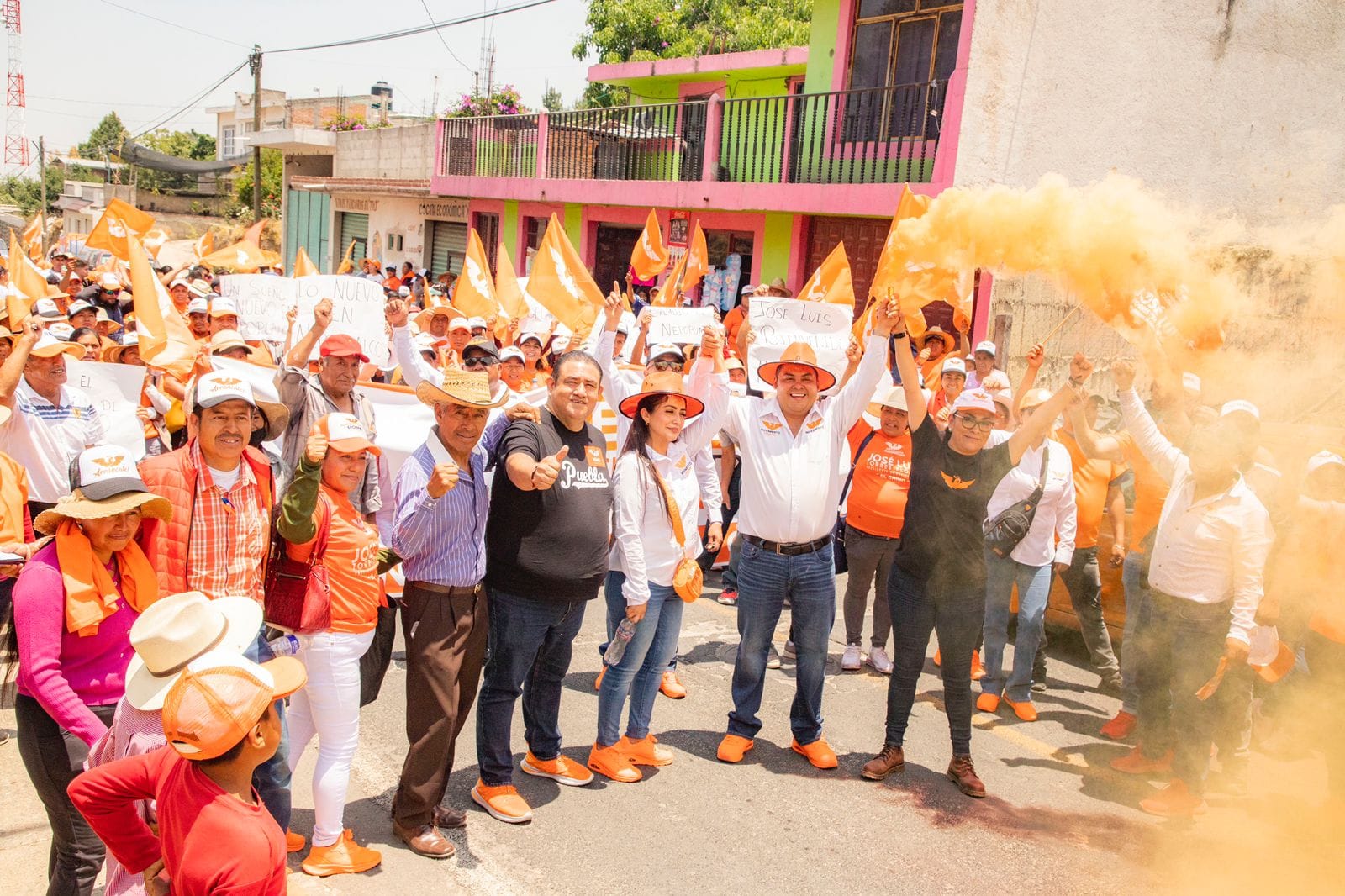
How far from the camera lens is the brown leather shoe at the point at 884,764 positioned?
5.41 m

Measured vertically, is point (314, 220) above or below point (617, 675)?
above

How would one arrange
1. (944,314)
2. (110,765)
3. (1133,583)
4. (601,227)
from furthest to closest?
1. (601,227)
2. (944,314)
3. (1133,583)
4. (110,765)

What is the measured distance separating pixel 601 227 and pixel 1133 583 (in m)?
16.0

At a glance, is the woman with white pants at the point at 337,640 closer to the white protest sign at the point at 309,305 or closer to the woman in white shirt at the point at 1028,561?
the white protest sign at the point at 309,305

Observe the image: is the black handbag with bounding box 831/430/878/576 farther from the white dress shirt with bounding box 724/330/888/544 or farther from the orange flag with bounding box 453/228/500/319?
the orange flag with bounding box 453/228/500/319

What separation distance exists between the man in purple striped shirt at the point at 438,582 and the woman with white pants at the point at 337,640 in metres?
0.17

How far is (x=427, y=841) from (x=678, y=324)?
4082mm

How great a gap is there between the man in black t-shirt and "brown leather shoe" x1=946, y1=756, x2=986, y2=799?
2.10 meters

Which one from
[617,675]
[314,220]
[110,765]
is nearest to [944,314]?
[617,675]

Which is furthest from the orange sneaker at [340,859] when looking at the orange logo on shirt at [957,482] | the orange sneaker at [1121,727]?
the orange sneaker at [1121,727]

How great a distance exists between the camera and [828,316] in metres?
6.11

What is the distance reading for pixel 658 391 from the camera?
5.12 meters

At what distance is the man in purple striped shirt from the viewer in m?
4.26

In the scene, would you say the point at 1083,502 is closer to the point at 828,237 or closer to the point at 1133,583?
the point at 1133,583
